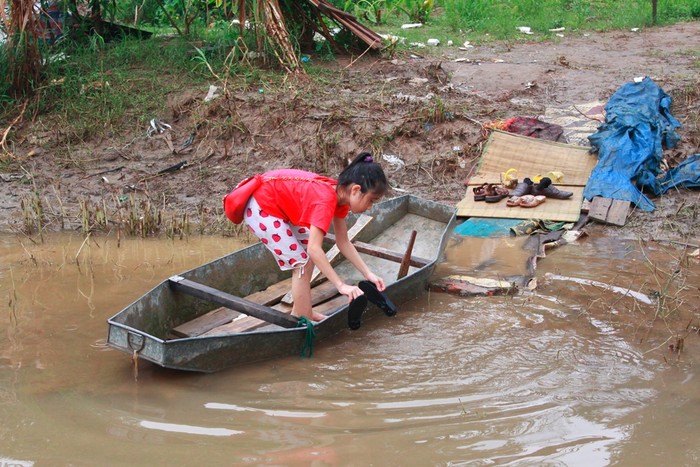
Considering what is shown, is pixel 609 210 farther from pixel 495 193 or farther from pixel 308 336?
pixel 308 336

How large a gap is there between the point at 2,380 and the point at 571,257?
13.5 feet

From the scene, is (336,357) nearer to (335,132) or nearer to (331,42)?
(335,132)

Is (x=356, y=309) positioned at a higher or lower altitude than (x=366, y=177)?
lower

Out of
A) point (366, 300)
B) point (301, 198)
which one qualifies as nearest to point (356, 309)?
point (366, 300)

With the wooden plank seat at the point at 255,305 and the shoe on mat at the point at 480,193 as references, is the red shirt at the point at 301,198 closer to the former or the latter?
the wooden plank seat at the point at 255,305

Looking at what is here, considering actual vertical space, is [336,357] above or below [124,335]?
below

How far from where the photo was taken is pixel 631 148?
725 centimetres

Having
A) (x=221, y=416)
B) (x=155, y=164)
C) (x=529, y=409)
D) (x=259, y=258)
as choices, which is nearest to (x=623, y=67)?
(x=155, y=164)

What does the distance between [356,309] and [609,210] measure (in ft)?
11.1

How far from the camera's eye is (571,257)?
247 inches

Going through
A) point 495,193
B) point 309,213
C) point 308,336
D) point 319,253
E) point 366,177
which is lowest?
point 308,336

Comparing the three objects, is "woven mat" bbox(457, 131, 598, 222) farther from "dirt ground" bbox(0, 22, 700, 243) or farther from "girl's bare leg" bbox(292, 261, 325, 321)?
"girl's bare leg" bbox(292, 261, 325, 321)

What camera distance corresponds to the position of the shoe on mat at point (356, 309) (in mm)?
4301

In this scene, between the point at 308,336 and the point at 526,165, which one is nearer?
the point at 308,336
